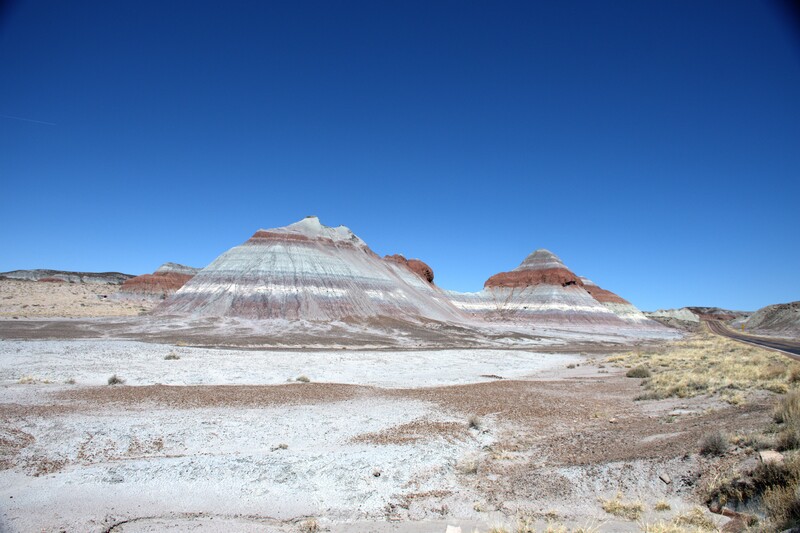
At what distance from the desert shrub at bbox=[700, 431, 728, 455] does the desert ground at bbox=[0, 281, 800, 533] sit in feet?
0.08

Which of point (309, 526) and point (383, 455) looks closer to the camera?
point (309, 526)

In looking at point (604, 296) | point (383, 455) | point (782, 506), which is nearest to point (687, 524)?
point (782, 506)

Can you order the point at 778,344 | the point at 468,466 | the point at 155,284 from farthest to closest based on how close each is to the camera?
the point at 155,284
the point at 778,344
the point at 468,466

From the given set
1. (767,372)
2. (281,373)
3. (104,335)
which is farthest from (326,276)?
(767,372)

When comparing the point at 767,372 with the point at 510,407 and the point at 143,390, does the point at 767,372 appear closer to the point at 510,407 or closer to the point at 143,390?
the point at 510,407

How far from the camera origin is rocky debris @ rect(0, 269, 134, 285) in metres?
126

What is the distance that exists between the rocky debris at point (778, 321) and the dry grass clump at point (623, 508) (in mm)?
78884

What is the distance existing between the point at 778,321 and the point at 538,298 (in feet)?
148

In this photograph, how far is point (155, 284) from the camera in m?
109

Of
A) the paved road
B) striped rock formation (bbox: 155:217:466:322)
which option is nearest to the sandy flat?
striped rock formation (bbox: 155:217:466:322)

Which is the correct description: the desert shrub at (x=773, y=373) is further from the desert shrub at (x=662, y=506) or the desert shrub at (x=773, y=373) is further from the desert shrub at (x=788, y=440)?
the desert shrub at (x=662, y=506)

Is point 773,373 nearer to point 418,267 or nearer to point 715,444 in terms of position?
point 715,444

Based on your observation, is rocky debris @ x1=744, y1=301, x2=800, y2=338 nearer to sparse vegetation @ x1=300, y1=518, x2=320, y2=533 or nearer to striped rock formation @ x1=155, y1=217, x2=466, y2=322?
striped rock formation @ x1=155, y1=217, x2=466, y2=322

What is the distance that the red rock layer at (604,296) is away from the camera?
13075 centimetres
